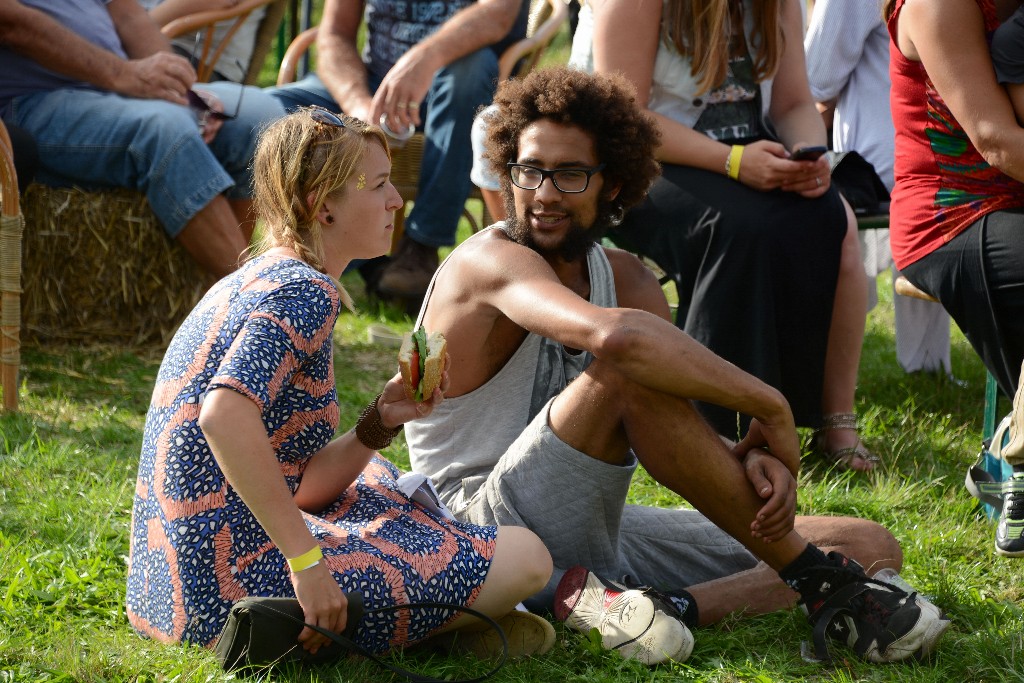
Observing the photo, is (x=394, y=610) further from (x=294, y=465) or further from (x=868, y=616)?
(x=868, y=616)

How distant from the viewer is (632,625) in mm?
2543

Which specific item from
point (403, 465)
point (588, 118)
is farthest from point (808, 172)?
point (403, 465)

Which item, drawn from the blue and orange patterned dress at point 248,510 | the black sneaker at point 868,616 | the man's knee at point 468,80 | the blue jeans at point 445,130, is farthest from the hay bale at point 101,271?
the black sneaker at point 868,616

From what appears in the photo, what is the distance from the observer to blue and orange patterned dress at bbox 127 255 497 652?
2279 mm

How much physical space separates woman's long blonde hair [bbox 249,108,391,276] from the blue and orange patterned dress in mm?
111

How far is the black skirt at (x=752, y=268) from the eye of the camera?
376cm

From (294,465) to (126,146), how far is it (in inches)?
101

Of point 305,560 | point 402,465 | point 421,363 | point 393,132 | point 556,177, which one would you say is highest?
point 556,177

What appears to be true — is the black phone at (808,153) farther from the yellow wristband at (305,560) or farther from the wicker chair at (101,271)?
the wicker chair at (101,271)

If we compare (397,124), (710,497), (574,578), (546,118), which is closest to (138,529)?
(574,578)

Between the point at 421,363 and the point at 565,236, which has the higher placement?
the point at 565,236

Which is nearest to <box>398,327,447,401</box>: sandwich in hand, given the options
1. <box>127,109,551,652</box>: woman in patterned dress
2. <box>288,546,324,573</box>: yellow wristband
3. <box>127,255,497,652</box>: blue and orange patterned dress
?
<box>127,109,551,652</box>: woman in patterned dress

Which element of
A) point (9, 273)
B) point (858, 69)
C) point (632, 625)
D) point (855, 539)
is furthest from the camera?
point (858, 69)

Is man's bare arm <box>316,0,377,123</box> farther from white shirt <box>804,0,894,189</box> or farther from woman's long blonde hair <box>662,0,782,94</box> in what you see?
white shirt <box>804,0,894,189</box>
